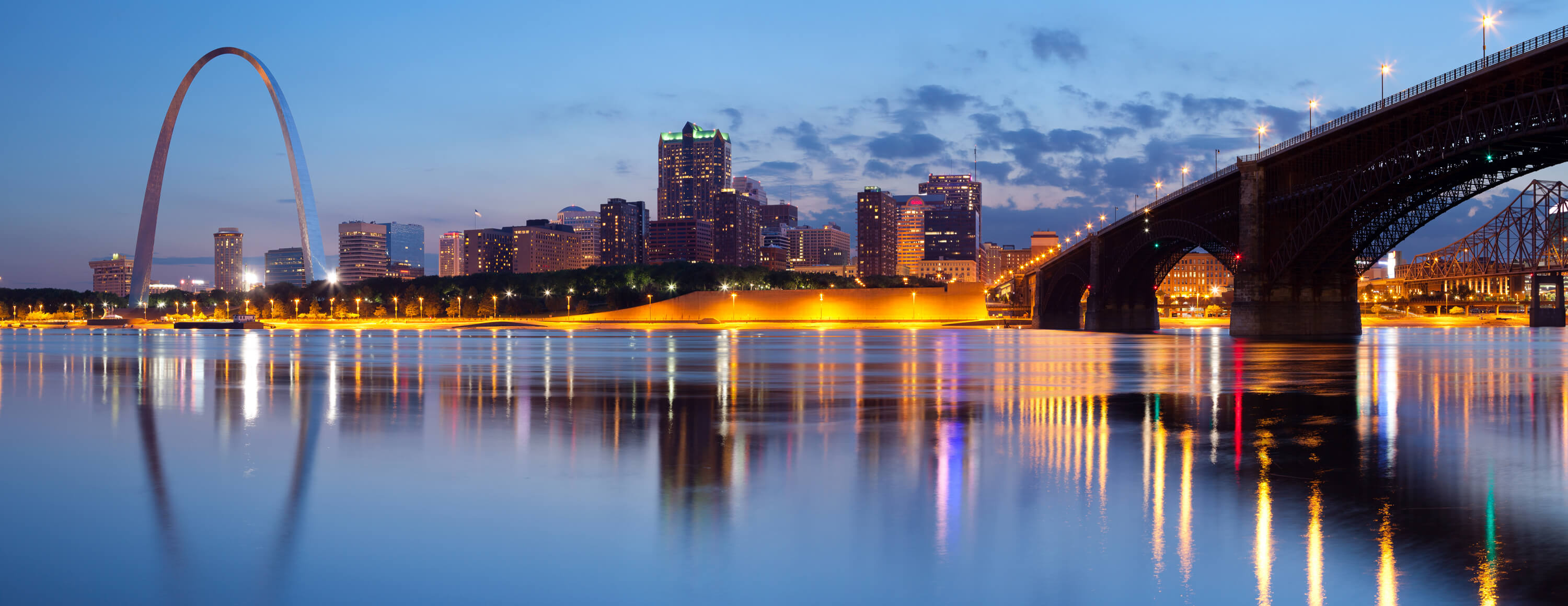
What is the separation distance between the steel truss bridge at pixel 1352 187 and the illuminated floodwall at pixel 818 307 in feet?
132

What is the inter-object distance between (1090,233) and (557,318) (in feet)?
308

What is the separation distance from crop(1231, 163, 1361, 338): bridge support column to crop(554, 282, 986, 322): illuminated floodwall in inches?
2924

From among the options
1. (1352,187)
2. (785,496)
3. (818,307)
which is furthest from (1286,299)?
(785,496)

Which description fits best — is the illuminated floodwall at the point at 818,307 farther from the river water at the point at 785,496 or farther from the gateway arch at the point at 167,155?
the river water at the point at 785,496

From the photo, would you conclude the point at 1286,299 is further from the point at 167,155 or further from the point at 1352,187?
the point at 167,155

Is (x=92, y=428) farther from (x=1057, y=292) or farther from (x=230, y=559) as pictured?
(x=1057, y=292)

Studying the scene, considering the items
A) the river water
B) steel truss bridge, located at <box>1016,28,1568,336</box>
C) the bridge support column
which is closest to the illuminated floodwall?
steel truss bridge, located at <box>1016,28,1568,336</box>

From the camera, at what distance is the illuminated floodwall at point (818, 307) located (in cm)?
17112

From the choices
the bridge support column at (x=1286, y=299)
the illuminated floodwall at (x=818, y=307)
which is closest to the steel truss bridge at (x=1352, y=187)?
the bridge support column at (x=1286, y=299)

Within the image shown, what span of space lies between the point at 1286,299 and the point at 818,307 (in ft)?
298

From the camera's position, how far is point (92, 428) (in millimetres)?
19438

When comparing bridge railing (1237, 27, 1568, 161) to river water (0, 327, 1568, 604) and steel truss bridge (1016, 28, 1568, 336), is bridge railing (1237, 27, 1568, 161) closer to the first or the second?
steel truss bridge (1016, 28, 1568, 336)

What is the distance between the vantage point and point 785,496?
459 inches

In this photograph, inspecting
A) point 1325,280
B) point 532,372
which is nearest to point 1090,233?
point 1325,280
